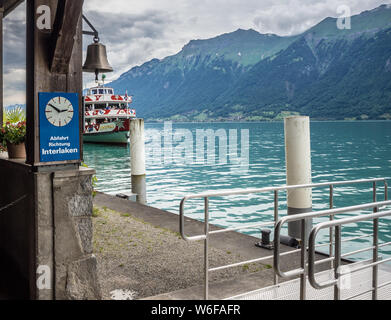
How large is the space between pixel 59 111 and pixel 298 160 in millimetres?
4795

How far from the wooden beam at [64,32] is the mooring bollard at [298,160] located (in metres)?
4.64

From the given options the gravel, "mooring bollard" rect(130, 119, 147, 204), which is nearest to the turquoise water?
"mooring bollard" rect(130, 119, 147, 204)

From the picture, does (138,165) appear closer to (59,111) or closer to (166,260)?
(166,260)

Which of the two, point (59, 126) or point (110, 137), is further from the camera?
point (110, 137)

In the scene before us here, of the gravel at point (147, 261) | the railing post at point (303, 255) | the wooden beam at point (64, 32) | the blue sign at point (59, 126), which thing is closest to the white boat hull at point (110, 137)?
the gravel at point (147, 261)

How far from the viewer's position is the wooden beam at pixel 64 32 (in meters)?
3.65

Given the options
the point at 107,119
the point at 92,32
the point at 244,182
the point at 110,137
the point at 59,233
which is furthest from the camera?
the point at 107,119

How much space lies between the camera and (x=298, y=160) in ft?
24.8

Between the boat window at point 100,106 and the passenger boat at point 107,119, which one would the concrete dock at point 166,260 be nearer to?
the passenger boat at point 107,119

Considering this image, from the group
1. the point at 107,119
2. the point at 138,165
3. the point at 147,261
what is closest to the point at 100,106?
the point at 107,119

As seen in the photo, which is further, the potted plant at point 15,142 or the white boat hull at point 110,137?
the white boat hull at point 110,137

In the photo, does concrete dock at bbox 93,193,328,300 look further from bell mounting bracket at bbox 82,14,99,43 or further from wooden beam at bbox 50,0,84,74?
bell mounting bracket at bbox 82,14,99,43

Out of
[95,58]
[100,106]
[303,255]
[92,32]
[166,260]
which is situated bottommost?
[166,260]

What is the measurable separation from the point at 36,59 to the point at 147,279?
2.85 meters
